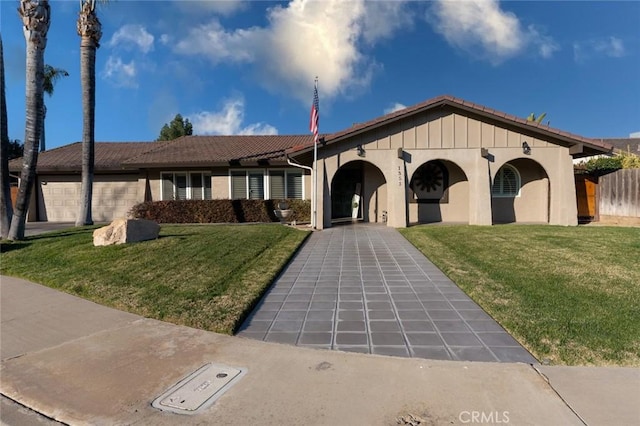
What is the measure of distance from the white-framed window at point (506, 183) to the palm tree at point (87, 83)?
16.3 meters

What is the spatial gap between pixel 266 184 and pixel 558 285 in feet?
44.5

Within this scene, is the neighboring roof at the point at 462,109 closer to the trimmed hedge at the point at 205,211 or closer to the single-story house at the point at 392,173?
the single-story house at the point at 392,173

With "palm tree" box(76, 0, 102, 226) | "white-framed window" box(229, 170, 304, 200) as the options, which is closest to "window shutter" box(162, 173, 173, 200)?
"white-framed window" box(229, 170, 304, 200)

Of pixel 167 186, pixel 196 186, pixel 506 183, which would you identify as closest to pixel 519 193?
pixel 506 183

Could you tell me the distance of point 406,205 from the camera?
44.8 feet

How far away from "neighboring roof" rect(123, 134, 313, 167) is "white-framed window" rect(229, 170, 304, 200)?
0.80 meters

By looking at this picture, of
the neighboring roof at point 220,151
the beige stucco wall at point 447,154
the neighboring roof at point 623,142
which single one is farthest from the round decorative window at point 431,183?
the neighboring roof at point 623,142

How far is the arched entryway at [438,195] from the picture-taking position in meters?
15.0

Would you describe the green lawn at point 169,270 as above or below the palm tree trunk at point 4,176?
below

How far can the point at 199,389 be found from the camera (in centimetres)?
303

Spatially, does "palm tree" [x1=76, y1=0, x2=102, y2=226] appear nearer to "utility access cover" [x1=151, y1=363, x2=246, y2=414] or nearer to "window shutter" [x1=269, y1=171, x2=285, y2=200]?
"window shutter" [x1=269, y1=171, x2=285, y2=200]

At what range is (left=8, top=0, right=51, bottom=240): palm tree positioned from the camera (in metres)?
10.2

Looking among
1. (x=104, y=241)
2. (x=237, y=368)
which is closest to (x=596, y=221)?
(x=237, y=368)

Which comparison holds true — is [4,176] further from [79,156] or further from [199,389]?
[199,389]
